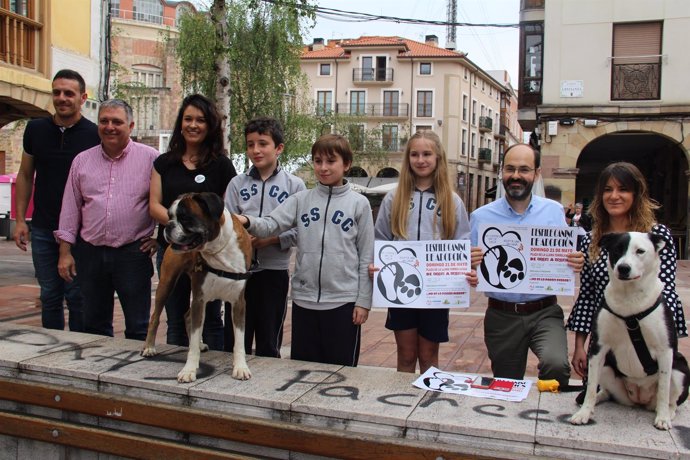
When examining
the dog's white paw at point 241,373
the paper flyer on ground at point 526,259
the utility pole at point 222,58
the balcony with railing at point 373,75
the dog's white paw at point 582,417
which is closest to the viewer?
the dog's white paw at point 582,417

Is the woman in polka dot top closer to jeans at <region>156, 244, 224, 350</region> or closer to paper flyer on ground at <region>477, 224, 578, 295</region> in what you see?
paper flyer on ground at <region>477, 224, 578, 295</region>

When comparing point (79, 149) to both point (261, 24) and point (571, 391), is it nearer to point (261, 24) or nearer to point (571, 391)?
point (571, 391)

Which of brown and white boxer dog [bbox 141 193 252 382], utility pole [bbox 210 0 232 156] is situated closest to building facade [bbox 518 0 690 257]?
utility pole [bbox 210 0 232 156]

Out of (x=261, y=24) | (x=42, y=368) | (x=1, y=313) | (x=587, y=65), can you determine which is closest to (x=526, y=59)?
(x=587, y=65)

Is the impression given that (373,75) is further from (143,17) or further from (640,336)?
(640,336)

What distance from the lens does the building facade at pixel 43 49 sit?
33.6 feet

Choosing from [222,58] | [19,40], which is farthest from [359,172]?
[222,58]

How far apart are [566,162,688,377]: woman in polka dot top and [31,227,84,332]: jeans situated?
3.49 metres

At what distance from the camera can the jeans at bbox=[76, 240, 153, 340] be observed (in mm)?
4129

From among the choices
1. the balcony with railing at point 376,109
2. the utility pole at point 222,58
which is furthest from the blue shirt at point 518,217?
the balcony with railing at point 376,109

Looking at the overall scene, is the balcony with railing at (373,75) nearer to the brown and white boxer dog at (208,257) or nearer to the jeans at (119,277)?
the jeans at (119,277)

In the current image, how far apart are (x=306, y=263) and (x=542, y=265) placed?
1431mm

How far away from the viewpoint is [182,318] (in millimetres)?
4324

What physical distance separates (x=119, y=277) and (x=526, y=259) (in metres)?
2.72
